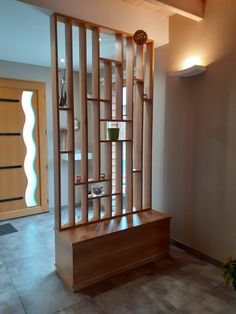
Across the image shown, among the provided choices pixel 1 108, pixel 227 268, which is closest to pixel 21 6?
pixel 1 108

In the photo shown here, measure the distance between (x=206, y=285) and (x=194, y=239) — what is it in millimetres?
640

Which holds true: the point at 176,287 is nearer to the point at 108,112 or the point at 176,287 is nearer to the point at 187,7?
the point at 108,112

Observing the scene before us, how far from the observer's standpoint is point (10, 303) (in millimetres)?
2113

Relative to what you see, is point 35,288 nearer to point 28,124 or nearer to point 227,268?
point 227,268

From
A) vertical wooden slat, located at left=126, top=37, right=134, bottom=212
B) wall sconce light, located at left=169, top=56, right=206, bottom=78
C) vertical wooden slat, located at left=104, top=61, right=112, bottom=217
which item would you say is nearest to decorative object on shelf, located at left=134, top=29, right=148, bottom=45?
vertical wooden slat, located at left=126, top=37, right=134, bottom=212

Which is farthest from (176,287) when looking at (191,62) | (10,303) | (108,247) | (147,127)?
(191,62)

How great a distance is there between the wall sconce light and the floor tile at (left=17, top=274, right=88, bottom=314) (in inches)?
98.2

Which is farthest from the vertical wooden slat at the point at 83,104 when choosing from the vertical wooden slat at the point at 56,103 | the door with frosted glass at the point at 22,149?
the door with frosted glass at the point at 22,149

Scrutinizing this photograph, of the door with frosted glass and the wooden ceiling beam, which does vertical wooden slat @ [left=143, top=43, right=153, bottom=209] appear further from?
the door with frosted glass

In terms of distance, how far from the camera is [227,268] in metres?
2.13

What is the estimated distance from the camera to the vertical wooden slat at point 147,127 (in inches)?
119

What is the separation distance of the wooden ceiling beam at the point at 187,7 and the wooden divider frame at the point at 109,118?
20.4 inches

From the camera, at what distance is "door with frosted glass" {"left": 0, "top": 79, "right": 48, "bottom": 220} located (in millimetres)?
4086

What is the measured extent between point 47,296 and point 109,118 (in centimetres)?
184
